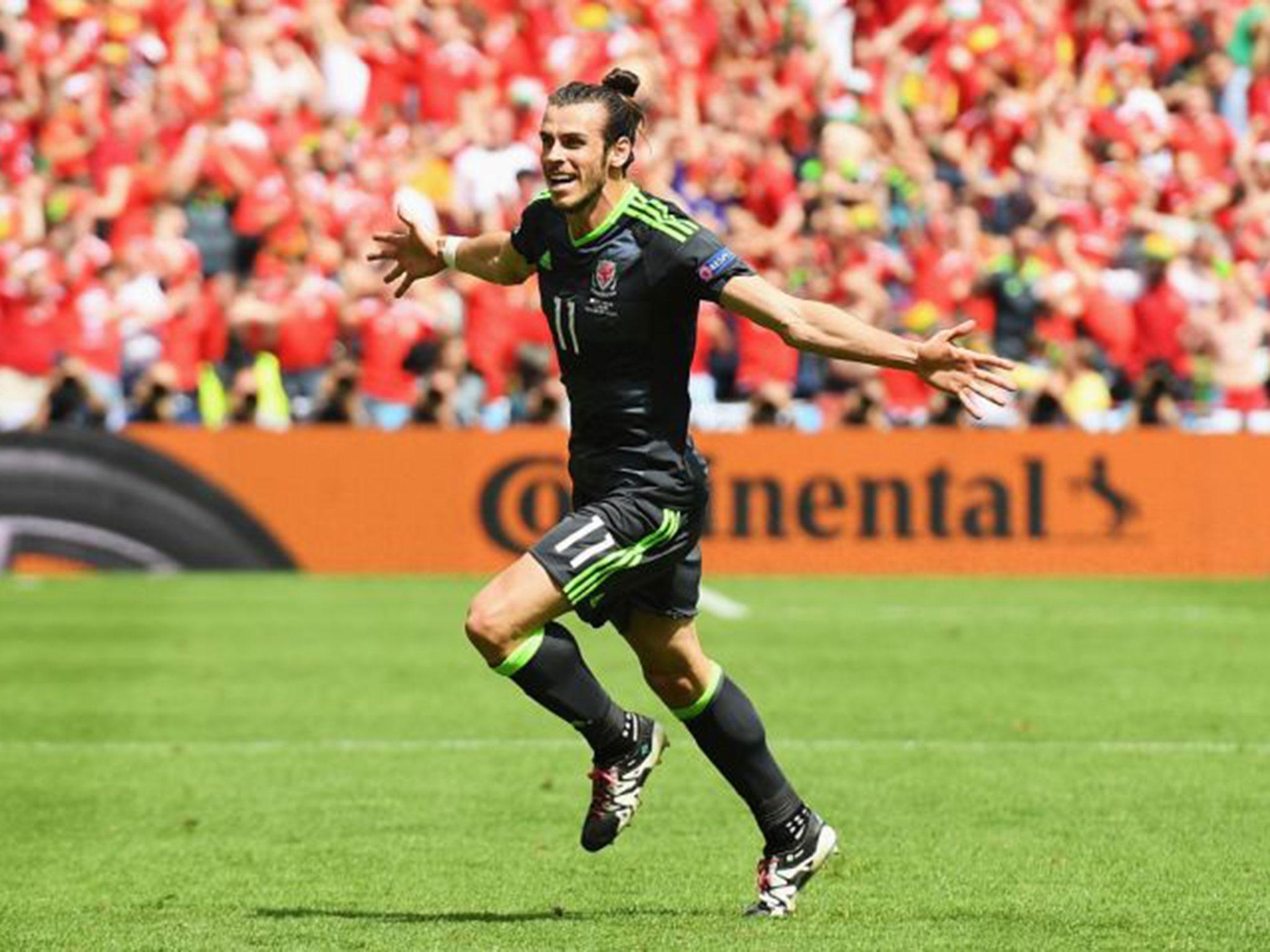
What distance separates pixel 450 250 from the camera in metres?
8.32

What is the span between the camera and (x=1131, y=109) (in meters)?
24.8

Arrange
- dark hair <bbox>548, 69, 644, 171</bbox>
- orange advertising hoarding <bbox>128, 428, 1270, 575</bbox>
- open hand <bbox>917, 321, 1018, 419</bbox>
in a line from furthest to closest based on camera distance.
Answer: orange advertising hoarding <bbox>128, 428, 1270, 575</bbox> → dark hair <bbox>548, 69, 644, 171</bbox> → open hand <bbox>917, 321, 1018, 419</bbox>

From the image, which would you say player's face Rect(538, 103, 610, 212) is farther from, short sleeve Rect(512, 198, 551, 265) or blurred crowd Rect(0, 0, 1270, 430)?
blurred crowd Rect(0, 0, 1270, 430)

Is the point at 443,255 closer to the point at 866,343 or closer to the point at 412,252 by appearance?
the point at 412,252

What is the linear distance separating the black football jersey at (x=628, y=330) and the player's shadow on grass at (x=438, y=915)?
3.81 feet

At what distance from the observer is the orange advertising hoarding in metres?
21.2

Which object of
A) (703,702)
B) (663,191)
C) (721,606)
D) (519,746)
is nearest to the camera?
(703,702)

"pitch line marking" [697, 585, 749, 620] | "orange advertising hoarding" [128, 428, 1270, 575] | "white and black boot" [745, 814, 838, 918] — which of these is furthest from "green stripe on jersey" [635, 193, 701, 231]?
"orange advertising hoarding" [128, 428, 1270, 575]

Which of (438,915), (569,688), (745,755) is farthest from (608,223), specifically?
(438,915)

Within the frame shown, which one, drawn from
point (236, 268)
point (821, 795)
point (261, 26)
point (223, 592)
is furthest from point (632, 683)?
point (261, 26)

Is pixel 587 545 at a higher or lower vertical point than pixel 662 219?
lower

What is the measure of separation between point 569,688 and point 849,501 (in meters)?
14.0

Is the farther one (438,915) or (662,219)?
(438,915)

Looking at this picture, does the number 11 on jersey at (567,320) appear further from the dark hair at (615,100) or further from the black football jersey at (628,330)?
the dark hair at (615,100)
